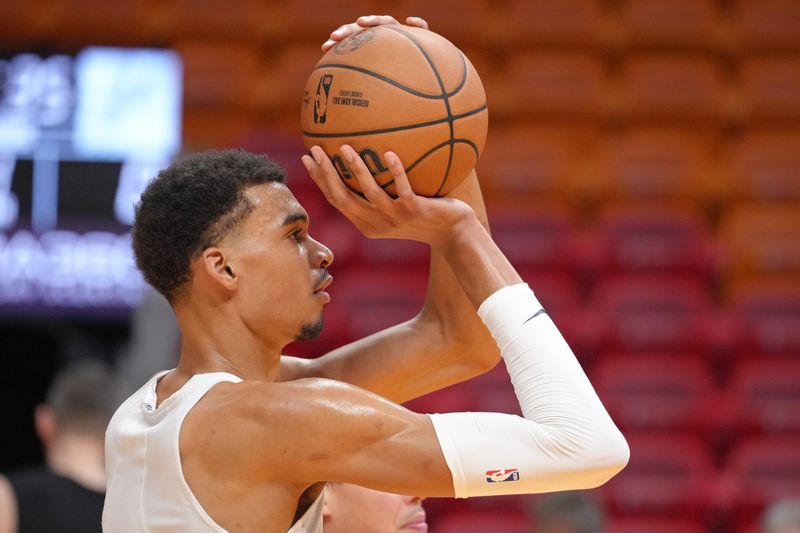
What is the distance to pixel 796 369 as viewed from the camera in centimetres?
721

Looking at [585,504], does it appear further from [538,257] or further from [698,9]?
[698,9]

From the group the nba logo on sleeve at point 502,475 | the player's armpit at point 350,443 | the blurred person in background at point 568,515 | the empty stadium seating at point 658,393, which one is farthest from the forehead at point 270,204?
the empty stadium seating at point 658,393

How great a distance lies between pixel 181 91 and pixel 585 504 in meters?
4.21

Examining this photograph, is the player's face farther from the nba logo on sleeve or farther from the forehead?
the nba logo on sleeve

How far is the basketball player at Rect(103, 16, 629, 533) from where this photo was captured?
8.02ft

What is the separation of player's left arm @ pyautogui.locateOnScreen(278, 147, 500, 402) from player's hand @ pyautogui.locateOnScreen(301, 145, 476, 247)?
40 centimetres

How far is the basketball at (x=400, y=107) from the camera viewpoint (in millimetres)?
2707

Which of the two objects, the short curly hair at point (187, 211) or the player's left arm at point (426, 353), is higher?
the short curly hair at point (187, 211)

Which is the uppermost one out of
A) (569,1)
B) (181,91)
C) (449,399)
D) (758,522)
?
(569,1)

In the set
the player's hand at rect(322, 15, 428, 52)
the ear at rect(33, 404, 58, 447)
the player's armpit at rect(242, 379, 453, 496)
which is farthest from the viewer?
the ear at rect(33, 404, 58, 447)

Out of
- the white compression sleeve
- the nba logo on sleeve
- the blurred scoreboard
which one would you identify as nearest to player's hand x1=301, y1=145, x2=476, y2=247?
the white compression sleeve

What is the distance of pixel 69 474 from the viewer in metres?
4.71

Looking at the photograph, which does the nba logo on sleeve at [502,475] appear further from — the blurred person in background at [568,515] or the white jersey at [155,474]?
the blurred person in background at [568,515]

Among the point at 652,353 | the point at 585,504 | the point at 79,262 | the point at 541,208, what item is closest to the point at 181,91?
the point at 79,262
